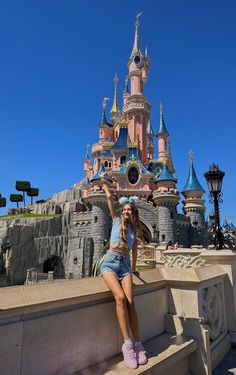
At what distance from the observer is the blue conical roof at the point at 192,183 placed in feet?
101

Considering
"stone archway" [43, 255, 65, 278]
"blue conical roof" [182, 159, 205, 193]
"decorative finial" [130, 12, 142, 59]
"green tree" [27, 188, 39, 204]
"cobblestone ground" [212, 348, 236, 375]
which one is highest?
"decorative finial" [130, 12, 142, 59]

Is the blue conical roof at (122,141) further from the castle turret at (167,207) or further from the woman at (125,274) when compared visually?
the woman at (125,274)

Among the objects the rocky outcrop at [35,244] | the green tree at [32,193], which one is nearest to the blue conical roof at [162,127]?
the rocky outcrop at [35,244]

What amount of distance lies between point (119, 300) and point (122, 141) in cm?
3105

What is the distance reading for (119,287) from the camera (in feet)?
7.98

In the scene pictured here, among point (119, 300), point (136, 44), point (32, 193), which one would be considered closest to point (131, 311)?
point (119, 300)

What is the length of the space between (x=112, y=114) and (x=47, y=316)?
156 ft

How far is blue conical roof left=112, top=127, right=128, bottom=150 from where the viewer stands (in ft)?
106

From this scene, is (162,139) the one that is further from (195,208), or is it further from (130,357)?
(130,357)

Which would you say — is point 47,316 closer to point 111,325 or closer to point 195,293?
point 111,325

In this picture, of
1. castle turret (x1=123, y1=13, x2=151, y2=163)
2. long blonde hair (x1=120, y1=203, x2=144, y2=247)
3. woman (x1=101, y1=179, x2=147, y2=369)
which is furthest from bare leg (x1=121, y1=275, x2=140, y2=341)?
castle turret (x1=123, y1=13, x2=151, y2=163)

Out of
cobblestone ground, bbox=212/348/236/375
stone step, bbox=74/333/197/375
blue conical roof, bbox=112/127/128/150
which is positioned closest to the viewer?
stone step, bbox=74/333/197/375

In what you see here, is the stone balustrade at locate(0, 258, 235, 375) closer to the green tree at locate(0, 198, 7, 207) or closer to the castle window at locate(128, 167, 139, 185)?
the castle window at locate(128, 167, 139, 185)

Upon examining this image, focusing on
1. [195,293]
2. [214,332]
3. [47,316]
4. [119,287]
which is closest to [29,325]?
[47,316]
